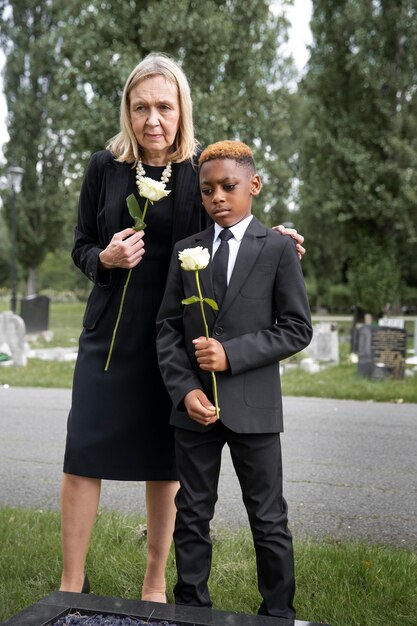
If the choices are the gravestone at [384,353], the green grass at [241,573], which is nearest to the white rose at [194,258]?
the green grass at [241,573]

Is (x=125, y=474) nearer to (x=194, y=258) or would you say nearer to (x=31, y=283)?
(x=194, y=258)

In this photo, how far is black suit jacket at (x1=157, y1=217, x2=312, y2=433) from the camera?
2.38 m

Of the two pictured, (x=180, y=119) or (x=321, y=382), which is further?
(x=321, y=382)

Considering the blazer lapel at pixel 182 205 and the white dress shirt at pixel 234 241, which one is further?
the blazer lapel at pixel 182 205

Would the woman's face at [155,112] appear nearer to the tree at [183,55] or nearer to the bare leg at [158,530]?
the bare leg at [158,530]

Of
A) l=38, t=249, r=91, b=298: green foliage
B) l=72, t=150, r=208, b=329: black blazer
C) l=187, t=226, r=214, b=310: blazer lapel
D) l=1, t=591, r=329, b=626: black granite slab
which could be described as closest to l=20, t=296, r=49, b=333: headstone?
l=72, t=150, r=208, b=329: black blazer

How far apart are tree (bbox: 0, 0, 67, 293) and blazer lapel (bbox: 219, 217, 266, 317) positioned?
2898 centimetres

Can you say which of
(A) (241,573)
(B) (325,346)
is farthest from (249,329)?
(B) (325,346)

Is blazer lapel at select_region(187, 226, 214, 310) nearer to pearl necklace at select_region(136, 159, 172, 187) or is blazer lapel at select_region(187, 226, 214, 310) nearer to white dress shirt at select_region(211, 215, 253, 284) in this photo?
white dress shirt at select_region(211, 215, 253, 284)

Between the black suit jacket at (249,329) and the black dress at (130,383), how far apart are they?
284 millimetres

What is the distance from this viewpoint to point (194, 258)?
2291mm

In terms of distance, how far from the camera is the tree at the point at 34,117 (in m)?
30.0

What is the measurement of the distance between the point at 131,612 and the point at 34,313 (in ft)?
59.0

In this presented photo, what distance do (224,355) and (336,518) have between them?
248cm
